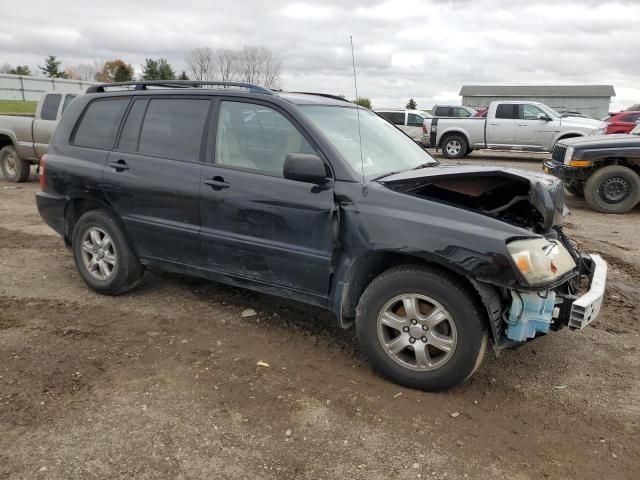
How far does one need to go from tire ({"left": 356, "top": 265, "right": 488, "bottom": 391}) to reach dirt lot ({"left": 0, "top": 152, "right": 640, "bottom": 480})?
15cm

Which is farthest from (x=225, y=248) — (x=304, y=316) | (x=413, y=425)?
(x=413, y=425)

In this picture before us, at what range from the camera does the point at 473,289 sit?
3.17 metres

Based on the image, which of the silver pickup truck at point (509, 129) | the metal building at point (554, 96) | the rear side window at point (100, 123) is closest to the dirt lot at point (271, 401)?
the rear side window at point (100, 123)

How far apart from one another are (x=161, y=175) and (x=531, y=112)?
51.1ft

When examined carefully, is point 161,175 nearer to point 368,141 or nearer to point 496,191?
point 368,141

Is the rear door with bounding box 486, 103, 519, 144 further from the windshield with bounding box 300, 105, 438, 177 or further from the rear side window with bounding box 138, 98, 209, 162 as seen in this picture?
the rear side window with bounding box 138, 98, 209, 162

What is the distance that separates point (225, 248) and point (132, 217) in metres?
0.99

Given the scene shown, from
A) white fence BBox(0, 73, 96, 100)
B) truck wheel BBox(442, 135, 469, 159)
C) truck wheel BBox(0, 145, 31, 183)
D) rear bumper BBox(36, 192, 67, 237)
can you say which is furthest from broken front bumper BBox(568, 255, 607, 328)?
white fence BBox(0, 73, 96, 100)

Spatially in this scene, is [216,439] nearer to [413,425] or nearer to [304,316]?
[413,425]

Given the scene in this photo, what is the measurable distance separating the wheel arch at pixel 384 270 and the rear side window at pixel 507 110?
51.0 feet

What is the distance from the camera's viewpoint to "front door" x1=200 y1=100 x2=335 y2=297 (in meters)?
3.54

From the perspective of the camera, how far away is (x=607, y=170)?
8969mm

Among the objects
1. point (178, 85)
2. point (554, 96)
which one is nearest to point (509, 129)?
point (178, 85)

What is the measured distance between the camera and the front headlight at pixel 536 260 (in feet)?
9.70
